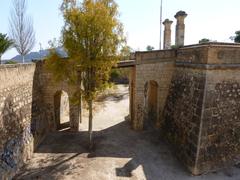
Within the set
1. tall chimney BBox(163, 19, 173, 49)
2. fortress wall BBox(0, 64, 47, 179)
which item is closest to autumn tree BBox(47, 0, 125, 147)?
fortress wall BBox(0, 64, 47, 179)

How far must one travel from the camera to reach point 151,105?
538 inches

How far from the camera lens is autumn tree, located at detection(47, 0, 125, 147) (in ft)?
27.6

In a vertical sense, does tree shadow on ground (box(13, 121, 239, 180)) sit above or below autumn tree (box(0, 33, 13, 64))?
below

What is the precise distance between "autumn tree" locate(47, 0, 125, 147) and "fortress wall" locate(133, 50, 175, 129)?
8.37 feet

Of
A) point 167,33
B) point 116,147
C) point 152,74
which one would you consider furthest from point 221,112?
point 167,33

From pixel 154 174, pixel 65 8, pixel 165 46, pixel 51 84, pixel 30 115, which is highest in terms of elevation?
pixel 65 8

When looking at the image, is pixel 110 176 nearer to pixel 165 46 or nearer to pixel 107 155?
pixel 107 155

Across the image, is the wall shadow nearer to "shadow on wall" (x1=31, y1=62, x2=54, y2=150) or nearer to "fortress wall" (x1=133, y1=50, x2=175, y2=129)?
"shadow on wall" (x1=31, y1=62, x2=54, y2=150)

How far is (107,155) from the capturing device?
9141mm

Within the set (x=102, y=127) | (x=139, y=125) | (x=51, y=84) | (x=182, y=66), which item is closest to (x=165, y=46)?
(x=182, y=66)

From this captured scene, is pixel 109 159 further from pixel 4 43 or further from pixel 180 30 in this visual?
pixel 4 43

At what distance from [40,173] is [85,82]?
13.8ft

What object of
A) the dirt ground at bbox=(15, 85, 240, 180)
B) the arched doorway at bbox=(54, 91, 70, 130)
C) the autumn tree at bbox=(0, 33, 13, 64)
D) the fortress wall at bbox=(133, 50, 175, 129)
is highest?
the autumn tree at bbox=(0, 33, 13, 64)

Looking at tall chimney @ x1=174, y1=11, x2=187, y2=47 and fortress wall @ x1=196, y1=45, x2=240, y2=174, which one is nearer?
fortress wall @ x1=196, y1=45, x2=240, y2=174
